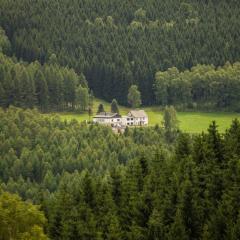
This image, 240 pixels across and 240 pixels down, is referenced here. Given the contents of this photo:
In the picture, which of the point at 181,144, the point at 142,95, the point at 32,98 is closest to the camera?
the point at 181,144

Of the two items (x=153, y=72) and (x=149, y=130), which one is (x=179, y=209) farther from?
(x=153, y=72)

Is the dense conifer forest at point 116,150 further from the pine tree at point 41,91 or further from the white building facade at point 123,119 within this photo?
the white building facade at point 123,119

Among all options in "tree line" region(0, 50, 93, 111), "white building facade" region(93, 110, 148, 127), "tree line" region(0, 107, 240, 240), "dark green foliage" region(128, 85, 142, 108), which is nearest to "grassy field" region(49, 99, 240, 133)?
"white building facade" region(93, 110, 148, 127)

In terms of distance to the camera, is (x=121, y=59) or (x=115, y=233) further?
(x=121, y=59)

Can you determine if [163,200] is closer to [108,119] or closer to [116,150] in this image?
[116,150]

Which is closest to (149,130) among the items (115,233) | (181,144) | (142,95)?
(142,95)

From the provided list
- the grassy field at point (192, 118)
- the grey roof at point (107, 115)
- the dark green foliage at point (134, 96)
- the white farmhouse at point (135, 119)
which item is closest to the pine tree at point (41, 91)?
the grassy field at point (192, 118)

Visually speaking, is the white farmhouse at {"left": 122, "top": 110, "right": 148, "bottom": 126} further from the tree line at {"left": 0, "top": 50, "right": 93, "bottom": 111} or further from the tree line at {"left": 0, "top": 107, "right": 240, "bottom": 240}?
the tree line at {"left": 0, "top": 107, "right": 240, "bottom": 240}
